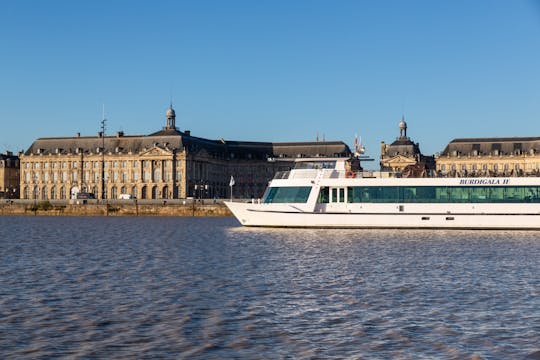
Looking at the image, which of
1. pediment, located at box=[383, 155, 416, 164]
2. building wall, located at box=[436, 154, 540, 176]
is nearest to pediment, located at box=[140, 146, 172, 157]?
pediment, located at box=[383, 155, 416, 164]

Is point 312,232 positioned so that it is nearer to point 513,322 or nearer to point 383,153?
point 513,322

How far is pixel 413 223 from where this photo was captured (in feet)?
182

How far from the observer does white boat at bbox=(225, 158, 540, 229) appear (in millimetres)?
Result: 55031

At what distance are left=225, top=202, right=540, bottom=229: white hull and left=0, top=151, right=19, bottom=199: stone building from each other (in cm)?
12782

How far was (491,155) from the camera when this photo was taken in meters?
155

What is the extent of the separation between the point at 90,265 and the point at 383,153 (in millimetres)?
153351

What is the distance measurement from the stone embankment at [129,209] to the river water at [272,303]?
7410 cm

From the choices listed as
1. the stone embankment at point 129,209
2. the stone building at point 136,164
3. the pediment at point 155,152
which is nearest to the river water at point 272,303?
the stone embankment at point 129,209

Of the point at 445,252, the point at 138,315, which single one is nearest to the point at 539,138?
the point at 445,252

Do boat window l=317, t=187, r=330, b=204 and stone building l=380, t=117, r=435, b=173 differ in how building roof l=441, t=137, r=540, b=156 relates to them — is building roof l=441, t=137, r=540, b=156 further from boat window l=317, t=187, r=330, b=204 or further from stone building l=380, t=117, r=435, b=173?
boat window l=317, t=187, r=330, b=204

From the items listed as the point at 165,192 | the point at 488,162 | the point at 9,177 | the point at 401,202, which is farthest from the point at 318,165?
the point at 9,177

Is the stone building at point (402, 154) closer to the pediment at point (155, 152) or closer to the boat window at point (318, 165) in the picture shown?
the pediment at point (155, 152)

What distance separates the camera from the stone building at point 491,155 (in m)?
153

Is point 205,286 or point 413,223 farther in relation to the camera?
point 413,223
